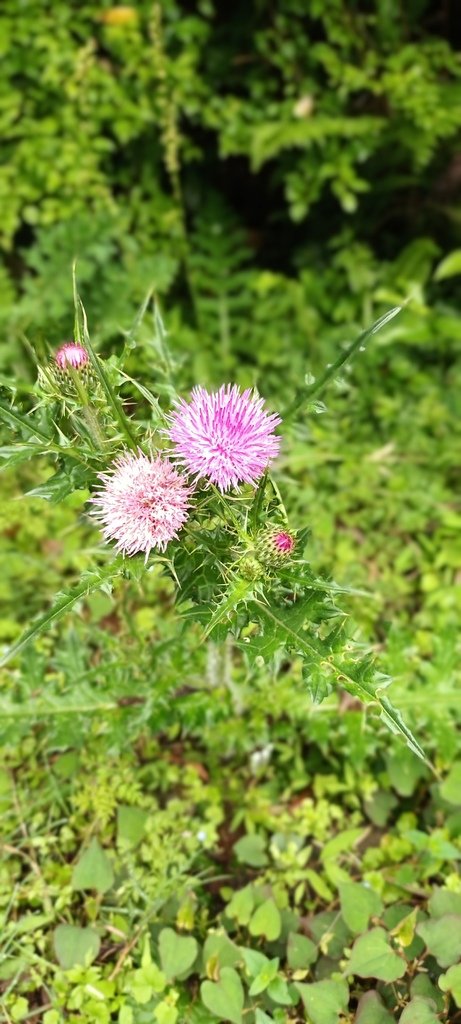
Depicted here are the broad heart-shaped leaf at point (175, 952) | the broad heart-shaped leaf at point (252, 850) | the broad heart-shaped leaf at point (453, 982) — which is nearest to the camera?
the broad heart-shaped leaf at point (453, 982)

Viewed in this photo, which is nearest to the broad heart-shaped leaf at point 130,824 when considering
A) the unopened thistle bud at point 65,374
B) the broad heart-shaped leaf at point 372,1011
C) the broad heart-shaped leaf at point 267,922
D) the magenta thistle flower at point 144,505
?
the broad heart-shaped leaf at point 267,922

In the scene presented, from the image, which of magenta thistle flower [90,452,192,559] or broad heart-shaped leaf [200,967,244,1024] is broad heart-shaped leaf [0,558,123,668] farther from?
broad heart-shaped leaf [200,967,244,1024]

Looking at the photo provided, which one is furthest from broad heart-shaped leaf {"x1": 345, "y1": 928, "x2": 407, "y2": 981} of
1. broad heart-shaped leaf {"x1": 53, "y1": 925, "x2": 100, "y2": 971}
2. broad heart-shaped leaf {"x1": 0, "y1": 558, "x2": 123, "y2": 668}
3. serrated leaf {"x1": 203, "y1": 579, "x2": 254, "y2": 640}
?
broad heart-shaped leaf {"x1": 0, "y1": 558, "x2": 123, "y2": 668}

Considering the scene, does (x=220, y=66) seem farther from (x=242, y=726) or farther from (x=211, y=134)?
(x=242, y=726)

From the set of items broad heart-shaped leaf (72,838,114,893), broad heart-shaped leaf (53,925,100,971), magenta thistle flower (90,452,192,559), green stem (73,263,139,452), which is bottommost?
broad heart-shaped leaf (53,925,100,971)

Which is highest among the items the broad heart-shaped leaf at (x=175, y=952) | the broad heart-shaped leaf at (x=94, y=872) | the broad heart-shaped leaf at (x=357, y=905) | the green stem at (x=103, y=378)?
→ the green stem at (x=103, y=378)

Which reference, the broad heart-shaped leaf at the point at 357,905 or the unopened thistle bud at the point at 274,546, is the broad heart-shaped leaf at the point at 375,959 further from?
the unopened thistle bud at the point at 274,546

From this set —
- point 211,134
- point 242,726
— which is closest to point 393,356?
point 211,134
